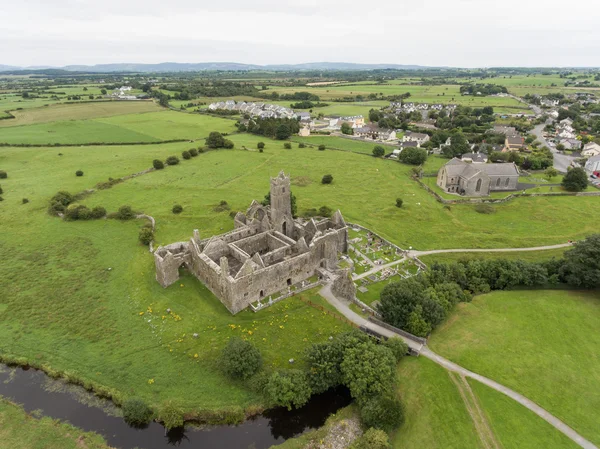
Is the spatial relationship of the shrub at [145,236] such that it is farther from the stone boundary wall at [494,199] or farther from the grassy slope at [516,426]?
the stone boundary wall at [494,199]

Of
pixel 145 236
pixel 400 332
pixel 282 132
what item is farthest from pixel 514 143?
pixel 145 236

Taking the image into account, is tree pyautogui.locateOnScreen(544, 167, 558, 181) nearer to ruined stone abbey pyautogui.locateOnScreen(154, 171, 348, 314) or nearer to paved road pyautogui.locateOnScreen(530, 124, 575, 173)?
paved road pyautogui.locateOnScreen(530, 124, 575, 173)

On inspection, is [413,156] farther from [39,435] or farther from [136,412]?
[39,435]

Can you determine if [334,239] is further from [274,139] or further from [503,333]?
[274,139]

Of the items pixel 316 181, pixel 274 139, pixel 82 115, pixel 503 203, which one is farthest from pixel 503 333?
pixel 82 115

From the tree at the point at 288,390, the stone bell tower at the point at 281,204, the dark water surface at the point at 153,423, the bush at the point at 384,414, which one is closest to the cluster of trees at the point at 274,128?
the stone bell tower at the point at 281,204

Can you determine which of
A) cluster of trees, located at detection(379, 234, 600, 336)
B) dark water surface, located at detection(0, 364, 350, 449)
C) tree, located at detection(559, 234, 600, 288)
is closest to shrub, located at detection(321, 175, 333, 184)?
cluster of trees, located at detection(379, 234, 600, 336)
